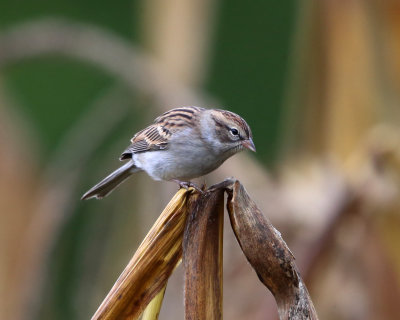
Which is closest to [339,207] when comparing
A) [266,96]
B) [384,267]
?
[384,267]

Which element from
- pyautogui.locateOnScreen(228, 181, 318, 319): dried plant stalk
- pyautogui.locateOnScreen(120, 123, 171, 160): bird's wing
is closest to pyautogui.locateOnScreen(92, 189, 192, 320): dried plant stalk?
pyautogui.locateOnScreen(228, 181, 318, 319): dried plant stalk

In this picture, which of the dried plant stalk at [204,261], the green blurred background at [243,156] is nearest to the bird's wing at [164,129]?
the green blurred background at [243,156]

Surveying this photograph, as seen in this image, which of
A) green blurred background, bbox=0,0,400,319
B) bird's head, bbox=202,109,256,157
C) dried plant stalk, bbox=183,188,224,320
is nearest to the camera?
dried plant stalk, bbox=183,188,224,320

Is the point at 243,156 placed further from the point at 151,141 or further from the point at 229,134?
the point at 229,134

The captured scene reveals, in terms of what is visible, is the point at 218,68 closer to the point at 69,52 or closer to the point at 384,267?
the point at 69,52

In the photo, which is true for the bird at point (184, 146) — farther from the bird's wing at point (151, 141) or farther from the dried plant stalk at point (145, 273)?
the dried plant stalk at point (145, 273)

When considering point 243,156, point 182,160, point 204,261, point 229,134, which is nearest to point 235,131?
point 229,134

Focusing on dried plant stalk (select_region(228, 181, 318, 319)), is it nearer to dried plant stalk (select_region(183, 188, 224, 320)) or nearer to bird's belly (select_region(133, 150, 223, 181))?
dried plant stalk (select_region(183, 188, 224, 320))
